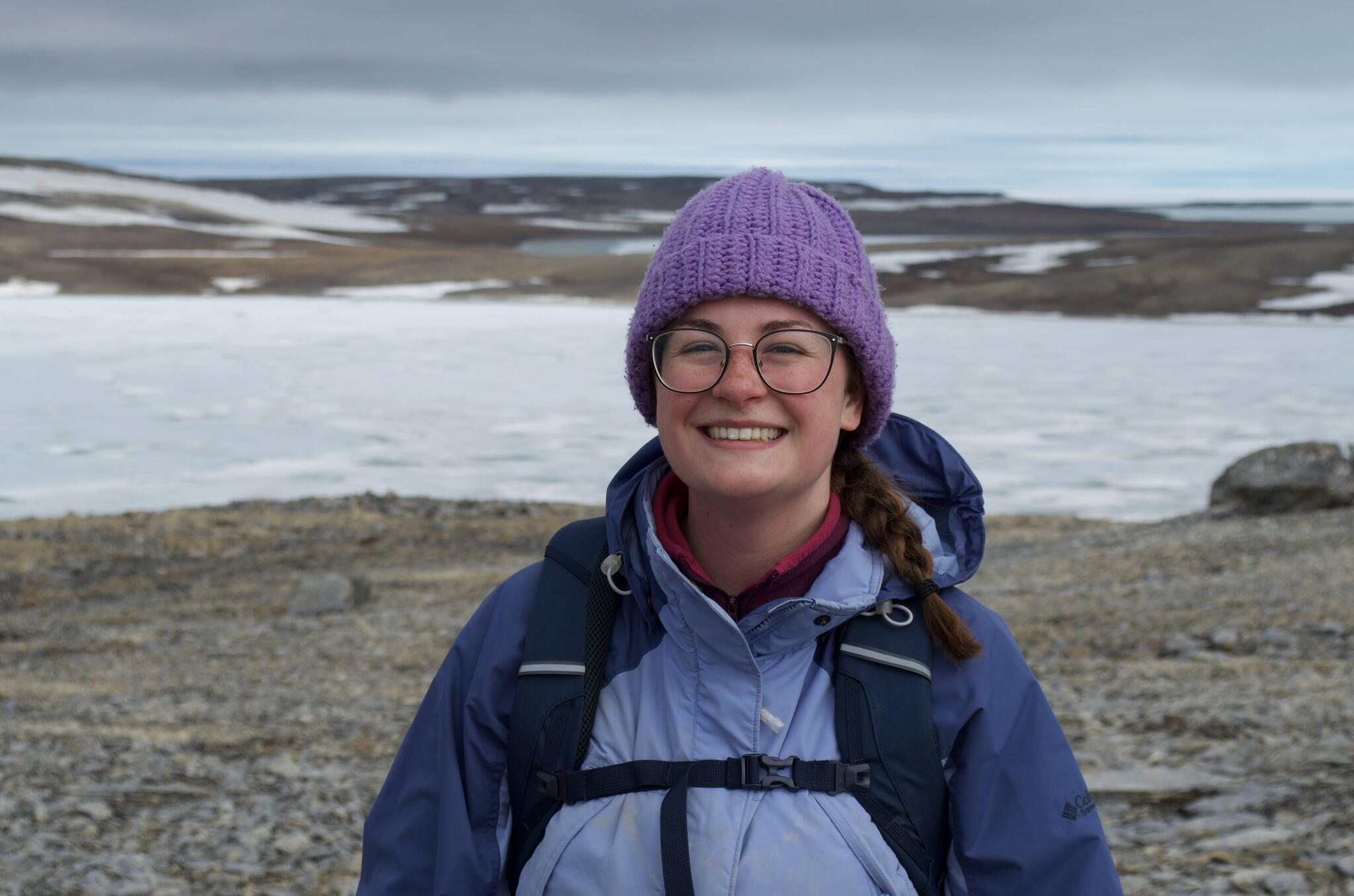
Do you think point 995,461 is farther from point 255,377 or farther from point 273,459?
point 255,377

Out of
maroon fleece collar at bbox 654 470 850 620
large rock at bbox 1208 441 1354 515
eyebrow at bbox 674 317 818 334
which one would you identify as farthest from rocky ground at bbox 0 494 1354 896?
eyebrow at bbox 674 317 818 334

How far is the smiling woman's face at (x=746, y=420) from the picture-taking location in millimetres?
1763

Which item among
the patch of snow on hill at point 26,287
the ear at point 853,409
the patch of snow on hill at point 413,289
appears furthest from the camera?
the patch of snow on hill at point 413,289

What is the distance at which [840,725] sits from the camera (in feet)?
5.52

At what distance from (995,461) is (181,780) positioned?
893 centimetres

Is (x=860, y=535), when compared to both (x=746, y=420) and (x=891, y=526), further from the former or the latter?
(x=746, y=420)

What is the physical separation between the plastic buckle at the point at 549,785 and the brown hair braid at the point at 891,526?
0.54m

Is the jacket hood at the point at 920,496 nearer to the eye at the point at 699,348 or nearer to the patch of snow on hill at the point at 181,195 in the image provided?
the eye at the point at 699,348

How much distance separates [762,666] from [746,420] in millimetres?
340

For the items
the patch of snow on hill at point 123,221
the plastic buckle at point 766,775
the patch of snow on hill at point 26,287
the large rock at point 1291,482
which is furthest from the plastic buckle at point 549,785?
the patch of snow on hill at point 123,221

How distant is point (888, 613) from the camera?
5.71 feet

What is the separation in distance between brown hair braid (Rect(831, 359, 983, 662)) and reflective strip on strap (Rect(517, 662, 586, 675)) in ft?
1.52

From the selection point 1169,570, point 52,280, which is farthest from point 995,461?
point 52,280

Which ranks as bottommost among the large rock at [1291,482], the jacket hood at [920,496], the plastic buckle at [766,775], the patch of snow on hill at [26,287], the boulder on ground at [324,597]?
the boulder on ground at [324,597]
